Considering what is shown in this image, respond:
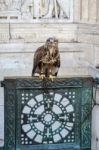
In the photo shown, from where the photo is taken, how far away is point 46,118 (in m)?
3.59

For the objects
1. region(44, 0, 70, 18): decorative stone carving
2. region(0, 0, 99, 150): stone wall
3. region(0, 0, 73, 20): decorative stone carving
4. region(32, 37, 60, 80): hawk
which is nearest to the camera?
region(32, 37, 60, 80): hawk

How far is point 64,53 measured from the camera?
9094 millimetres

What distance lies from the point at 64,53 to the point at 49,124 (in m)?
5.55

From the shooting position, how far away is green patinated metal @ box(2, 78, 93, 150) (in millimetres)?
3537

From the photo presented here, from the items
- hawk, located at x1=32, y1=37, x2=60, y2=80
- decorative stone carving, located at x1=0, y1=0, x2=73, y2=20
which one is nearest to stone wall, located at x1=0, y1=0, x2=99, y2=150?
decorative stone carving, located at x1=0, y1=0, x2=73, y2=20

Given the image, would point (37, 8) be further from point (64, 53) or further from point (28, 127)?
point (28, 127)

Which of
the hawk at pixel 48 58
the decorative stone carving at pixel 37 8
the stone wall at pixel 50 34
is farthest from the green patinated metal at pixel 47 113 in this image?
the decorative stone carving at pixel 37 8

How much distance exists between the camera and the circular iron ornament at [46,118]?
11.7ft

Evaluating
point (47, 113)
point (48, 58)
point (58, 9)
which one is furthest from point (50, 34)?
point (47, 113)

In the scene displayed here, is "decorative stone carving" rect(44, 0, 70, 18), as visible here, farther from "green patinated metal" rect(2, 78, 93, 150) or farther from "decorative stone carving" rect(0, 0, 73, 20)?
"green patinated metal" rect(2, 78, 93, 150)

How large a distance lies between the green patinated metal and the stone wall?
5.00 meters

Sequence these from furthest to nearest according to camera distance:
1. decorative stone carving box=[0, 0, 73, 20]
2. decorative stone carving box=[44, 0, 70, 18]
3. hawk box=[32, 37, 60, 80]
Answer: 1. decorative stone carving box=[44, 0, 70, 18]
2. decorative stone carving box=[0, 0, 73, 20]
3. hawk box=[32, 37, 60, 80]

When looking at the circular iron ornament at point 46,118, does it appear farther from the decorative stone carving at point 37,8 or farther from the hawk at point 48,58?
the decorative stone carving at point 37,8

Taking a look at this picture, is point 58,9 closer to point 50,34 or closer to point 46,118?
point 50,34
